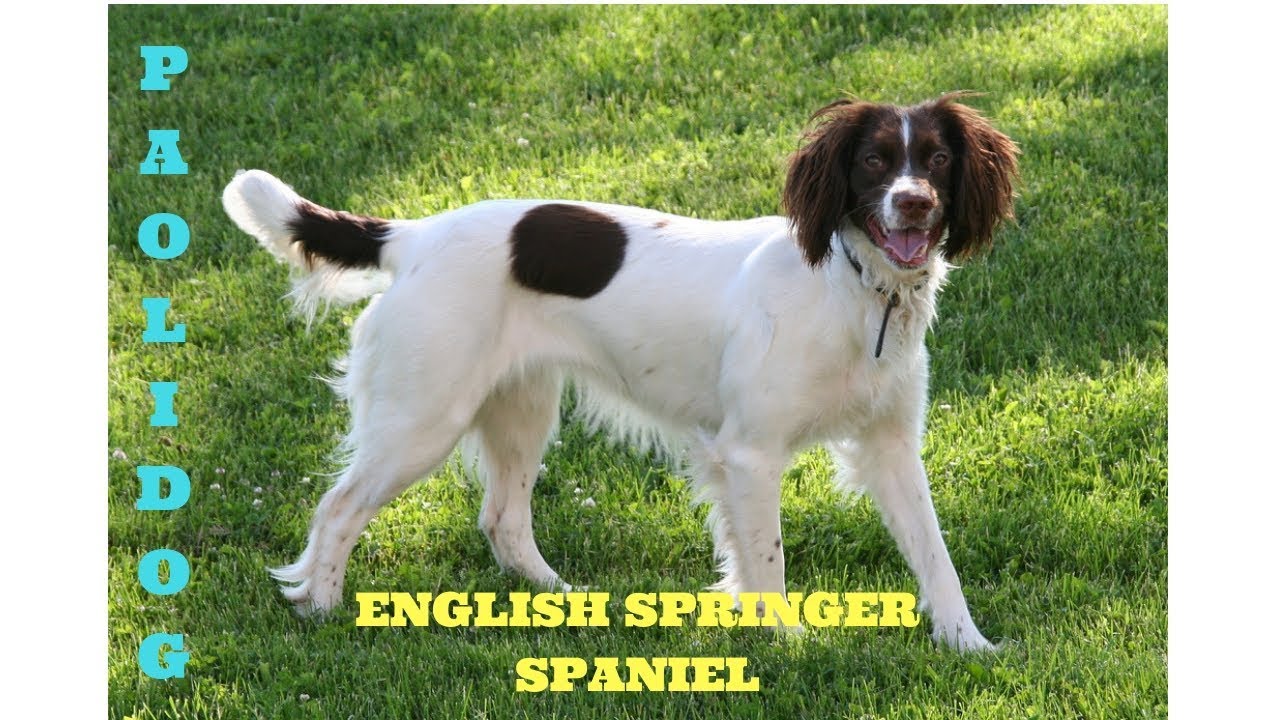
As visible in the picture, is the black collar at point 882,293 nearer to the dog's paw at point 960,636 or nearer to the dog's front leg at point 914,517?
the dog's front leg at point 914,517

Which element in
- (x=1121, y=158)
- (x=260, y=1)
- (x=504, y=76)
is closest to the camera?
(x=1121, y=158)

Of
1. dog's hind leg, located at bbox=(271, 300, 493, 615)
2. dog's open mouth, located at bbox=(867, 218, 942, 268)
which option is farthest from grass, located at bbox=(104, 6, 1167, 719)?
dog's open mouth, located at bbox=(867, 218, 942, 268)

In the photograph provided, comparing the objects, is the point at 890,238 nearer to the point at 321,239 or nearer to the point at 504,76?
the point at 321,239

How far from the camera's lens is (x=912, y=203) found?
414 cm

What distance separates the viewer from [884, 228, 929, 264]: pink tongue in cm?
427

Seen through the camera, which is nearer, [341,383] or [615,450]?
[341,383]

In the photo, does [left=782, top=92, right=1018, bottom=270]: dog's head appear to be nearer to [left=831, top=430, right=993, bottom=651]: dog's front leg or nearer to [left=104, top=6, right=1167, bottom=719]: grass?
[left=831, top=430, right=993, bottom=651]: dog's front leg

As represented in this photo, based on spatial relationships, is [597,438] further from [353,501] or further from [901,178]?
[901,178]

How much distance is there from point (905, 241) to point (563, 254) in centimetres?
121

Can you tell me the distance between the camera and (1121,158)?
25.7 ft

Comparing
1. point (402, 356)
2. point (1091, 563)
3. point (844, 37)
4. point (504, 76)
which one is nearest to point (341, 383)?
point (402, 356)

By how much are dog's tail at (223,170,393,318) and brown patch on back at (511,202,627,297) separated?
1.73 feet

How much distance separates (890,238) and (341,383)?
2.12 m

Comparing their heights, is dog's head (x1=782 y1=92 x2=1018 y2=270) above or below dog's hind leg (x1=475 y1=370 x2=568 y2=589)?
above
